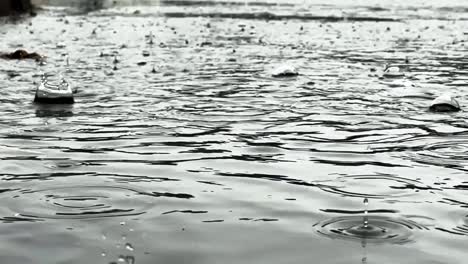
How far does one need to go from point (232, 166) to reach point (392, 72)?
396 inches

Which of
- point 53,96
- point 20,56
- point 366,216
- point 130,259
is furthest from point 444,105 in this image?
point 20,56

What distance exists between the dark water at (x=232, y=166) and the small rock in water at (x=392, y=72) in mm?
241

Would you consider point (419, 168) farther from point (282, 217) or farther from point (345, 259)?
point (345, 259)

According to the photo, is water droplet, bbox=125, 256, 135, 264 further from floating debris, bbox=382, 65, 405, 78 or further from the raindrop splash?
floating debris, bbox=382, 65, 405, 78

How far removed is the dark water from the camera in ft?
18.2

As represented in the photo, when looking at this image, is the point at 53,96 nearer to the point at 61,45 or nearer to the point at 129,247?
the point at 129,247

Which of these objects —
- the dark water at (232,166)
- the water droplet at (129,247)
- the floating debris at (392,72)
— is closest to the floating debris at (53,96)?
the dark water at (232,166)

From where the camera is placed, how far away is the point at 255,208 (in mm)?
6562

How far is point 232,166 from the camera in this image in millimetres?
8188

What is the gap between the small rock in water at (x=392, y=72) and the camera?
672 inches

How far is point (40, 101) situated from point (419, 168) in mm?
6802

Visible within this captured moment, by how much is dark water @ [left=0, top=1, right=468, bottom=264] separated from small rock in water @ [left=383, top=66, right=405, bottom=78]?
241mm

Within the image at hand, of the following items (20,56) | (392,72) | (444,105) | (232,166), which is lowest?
(232,166)

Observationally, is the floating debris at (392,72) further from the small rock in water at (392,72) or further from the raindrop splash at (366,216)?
the raindrop splash at (366,216)
